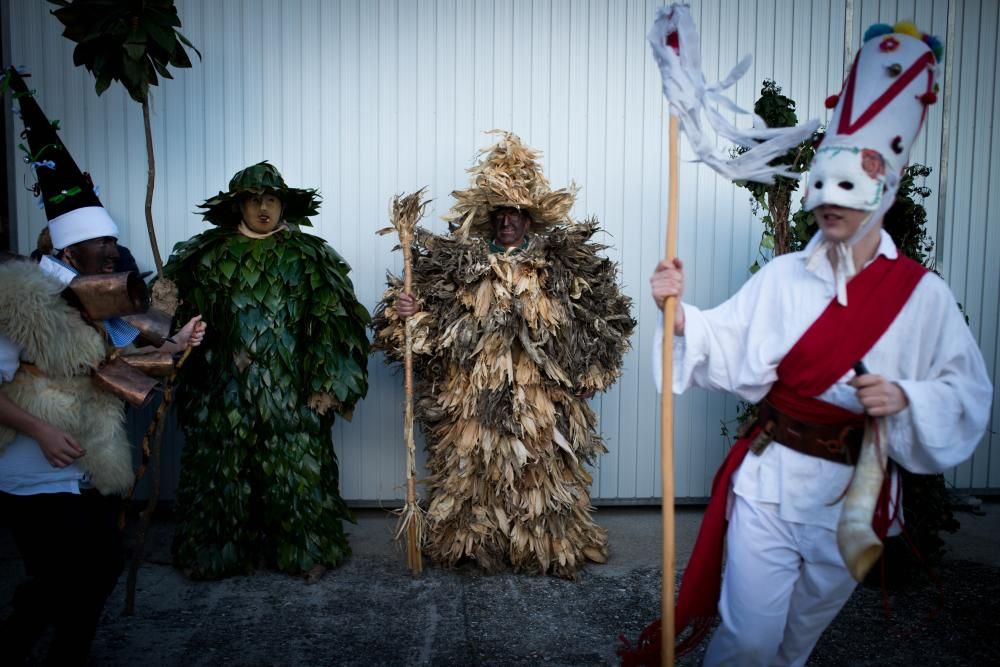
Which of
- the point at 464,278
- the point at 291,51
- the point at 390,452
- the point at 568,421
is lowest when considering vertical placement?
the point at 390,452

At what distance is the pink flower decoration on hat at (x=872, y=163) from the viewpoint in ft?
7.63

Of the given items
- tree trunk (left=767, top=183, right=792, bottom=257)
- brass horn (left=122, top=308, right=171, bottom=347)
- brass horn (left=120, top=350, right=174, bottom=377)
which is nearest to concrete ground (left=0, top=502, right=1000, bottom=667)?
brass horn (left=120, top=350, right=174, bottom=377)

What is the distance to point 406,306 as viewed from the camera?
13.9ft

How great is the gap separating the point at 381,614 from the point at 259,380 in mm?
1394

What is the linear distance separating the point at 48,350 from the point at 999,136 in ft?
19.8

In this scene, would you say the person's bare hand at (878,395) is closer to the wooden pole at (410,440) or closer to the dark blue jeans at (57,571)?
the wooden pole at (410,440)

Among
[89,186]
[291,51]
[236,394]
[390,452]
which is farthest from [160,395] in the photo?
[291,51]

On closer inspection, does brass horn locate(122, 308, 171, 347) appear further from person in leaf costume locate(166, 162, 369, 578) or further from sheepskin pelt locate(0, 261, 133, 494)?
person in leaf costume locate(166, 162, 369, 578)

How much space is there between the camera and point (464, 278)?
420 cm

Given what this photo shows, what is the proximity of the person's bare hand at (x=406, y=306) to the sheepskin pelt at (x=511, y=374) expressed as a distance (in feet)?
0.23

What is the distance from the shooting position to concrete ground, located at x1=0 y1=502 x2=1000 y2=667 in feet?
11.4

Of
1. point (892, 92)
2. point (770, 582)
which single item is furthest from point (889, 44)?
point (770, 582)

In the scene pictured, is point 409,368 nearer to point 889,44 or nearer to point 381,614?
point 381,614

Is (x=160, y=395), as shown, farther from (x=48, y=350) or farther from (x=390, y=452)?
(x=48, y=350)
